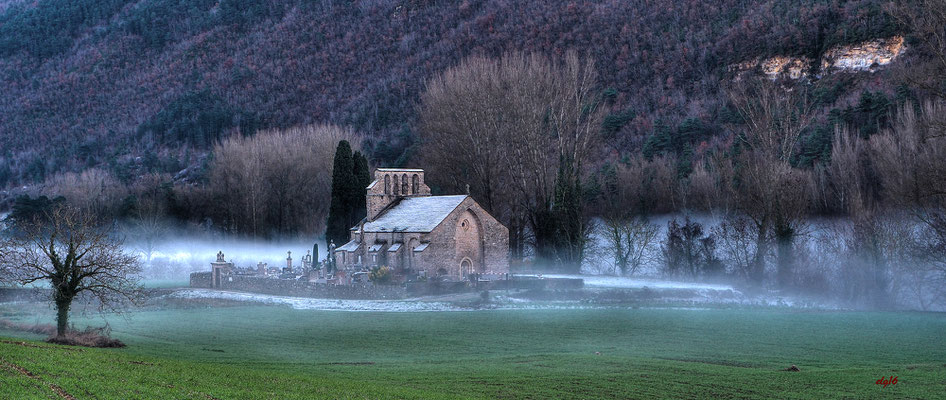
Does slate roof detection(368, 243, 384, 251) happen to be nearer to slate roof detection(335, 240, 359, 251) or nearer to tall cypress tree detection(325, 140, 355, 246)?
slate roof detection(335, 240, 359, 251)

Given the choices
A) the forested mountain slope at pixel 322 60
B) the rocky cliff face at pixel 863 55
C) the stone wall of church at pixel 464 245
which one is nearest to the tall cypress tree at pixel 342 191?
the stone wall of church at pixel 464 245

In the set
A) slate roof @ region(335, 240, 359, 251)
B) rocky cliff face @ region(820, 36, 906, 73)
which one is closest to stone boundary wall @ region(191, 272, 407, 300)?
slate roof @ region(335, 240, 359, 251)

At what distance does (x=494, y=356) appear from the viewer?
3112 centimetres

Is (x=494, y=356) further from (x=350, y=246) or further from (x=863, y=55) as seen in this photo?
(x=863, y=55)

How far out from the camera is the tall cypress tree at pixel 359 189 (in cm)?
6644

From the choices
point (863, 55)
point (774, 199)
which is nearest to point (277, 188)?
point (774, 199)

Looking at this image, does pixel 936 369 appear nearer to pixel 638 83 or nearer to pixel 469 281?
pixel 469 281

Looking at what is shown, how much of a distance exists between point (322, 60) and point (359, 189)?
3555 inches

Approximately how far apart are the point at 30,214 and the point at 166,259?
12295 mm

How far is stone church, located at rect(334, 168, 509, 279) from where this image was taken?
56906 mm

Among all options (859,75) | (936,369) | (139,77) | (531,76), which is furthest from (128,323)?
(139,77)

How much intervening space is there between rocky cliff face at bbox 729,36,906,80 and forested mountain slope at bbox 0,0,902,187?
104cm

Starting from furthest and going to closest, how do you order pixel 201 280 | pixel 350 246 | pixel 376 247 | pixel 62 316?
pixel 201 280 → pixel 350 246 → pixel 376 247 → pixel 62 316
